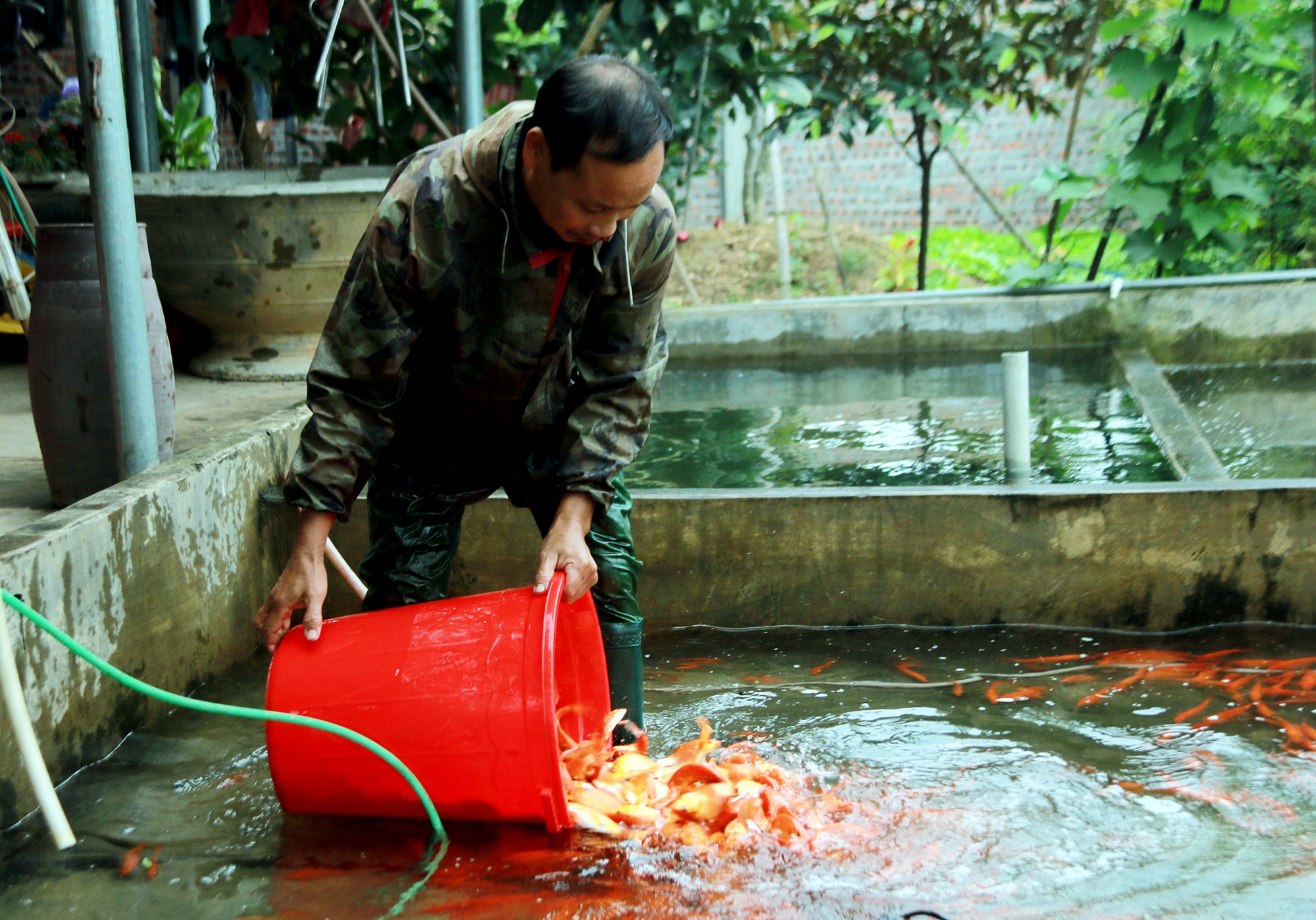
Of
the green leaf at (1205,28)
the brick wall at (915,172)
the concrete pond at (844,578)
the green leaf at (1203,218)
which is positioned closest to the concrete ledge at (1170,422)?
the concrete pond at (844,578)

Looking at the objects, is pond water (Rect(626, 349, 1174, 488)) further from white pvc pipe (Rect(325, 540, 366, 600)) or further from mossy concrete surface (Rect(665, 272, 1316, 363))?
white pvc pipe (Rect(325, 540, 366, 600))

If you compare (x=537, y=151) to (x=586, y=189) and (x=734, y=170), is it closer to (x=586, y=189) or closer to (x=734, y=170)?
(x=586, y=189)

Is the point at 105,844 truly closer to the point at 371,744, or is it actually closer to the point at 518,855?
the point at 371,744

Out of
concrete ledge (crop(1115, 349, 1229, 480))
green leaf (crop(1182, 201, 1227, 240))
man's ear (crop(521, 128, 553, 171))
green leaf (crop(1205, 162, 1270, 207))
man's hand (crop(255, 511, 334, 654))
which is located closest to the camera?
man's ear (crop(521, 128, 553, 171))

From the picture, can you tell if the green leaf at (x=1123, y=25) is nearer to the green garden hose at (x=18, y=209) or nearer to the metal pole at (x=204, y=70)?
the metal pole at (x=204, y=70)

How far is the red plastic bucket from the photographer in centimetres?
209

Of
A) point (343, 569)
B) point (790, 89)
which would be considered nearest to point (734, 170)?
point (790, 89)

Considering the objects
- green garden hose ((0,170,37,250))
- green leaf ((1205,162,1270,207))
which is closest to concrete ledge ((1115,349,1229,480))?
green leaf ((1205,162,1270,207))

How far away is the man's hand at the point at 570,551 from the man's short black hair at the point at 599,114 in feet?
2.40

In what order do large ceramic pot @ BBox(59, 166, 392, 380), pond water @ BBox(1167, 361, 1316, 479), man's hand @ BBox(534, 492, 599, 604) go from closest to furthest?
1. man's hand @ BBox(534, 492, 599, 604)
2. pond water @ BBox(1167, 361, 1316, 479)
3. large ceramic pot @ BBox(59, 166, 392, 380)

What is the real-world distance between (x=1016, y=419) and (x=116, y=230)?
2895mm

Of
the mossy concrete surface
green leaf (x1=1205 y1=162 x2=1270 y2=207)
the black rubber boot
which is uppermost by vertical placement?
green leaf (x1=1205 y1=162 x2=1270 y2=207)

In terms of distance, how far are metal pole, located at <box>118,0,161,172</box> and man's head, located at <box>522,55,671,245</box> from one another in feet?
15.8

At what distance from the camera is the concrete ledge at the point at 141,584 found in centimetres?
246
